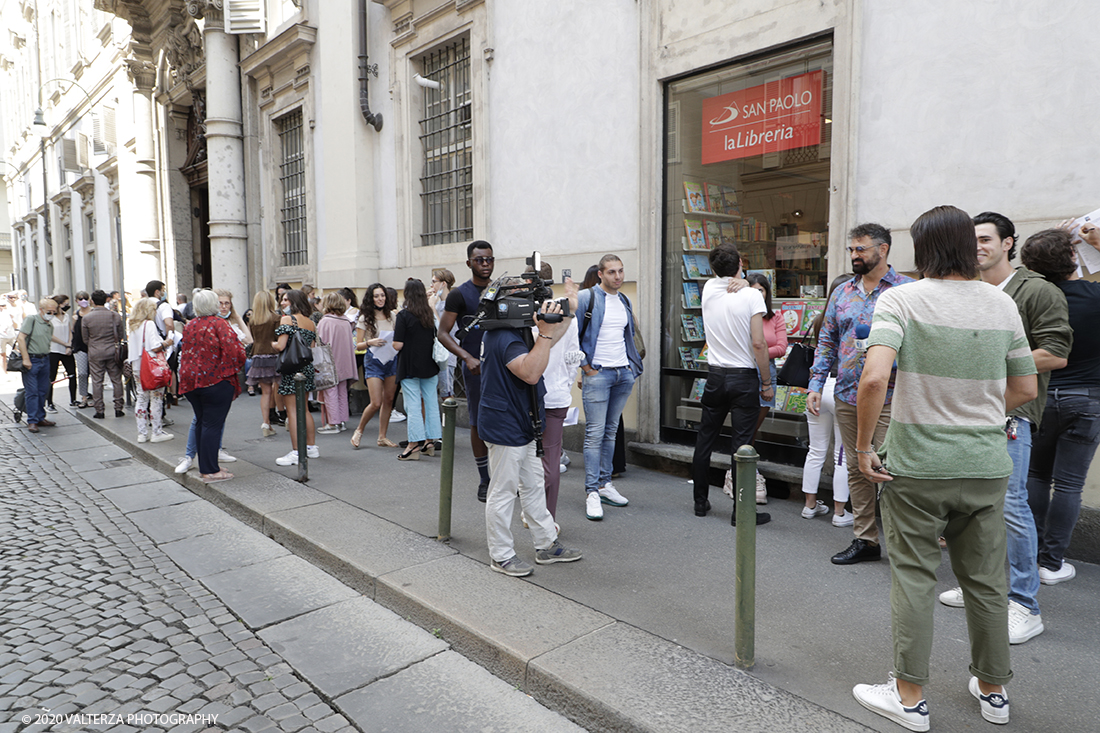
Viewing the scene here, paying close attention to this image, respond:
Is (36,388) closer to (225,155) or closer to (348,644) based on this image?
(225,155)

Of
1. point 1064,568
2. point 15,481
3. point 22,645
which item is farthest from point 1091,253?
point 15,481

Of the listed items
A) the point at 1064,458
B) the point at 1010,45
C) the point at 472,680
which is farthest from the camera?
the point at 1010,45

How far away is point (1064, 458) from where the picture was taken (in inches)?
144

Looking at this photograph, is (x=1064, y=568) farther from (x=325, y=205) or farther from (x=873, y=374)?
(x=325, y=205)

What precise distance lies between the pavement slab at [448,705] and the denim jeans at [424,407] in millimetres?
4104

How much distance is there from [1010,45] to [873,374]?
10.5ft

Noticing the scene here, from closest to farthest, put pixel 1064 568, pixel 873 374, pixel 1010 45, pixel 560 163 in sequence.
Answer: pixel 873 374, pixel 1064 568, pixel 1010 45, pixel 560 163

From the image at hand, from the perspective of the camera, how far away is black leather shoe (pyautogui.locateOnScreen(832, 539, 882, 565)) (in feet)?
14.0

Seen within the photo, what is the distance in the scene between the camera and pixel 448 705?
3047 mm

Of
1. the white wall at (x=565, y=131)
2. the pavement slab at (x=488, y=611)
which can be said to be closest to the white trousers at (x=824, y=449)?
the pavement slab at (x=488, y=611)

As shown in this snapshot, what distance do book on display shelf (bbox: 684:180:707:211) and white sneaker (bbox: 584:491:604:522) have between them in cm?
302

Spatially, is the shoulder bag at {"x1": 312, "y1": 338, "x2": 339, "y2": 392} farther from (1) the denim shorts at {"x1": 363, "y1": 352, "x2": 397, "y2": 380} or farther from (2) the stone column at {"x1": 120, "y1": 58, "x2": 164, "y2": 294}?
(2) the stone column at {"x1": 120, "y1": 58, "x2": 164, "y2": 294}

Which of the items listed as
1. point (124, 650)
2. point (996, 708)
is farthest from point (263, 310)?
point (996, 708)

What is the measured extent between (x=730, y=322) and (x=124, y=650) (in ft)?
13.2
